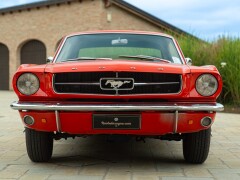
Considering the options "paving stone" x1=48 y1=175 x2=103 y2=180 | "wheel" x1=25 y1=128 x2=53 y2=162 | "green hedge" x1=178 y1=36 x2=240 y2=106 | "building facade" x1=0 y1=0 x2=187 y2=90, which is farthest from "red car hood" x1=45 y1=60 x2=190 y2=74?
"building facade" x1=0 y1=0 x2=187 y2=90

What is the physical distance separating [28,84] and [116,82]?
83 centimetres

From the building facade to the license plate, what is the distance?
1636cm

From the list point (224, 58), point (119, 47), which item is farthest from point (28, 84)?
point (224, 58)

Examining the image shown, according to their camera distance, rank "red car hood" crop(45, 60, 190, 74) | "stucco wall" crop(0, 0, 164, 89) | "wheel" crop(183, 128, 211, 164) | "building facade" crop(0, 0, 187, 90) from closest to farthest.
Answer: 1. "red car hood" crop(45, 60, 190, 74)
2. "wheel" crop(183, 128, 211, 164)
3. "stucco wall" crop(0, 0, 164, 89)
4. "building facade" crop(0, 0, 187, 90)

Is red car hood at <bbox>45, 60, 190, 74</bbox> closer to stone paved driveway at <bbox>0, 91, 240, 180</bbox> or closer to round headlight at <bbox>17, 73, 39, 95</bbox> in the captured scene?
round headlight at <bbox>17, 73, 39, 95</bbox>

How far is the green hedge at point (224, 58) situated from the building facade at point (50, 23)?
6.58m

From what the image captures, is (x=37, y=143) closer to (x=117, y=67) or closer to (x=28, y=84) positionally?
(x=28, y=84)

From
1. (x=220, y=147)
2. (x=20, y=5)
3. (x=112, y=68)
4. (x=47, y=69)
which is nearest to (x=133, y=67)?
(x=112, y=68)

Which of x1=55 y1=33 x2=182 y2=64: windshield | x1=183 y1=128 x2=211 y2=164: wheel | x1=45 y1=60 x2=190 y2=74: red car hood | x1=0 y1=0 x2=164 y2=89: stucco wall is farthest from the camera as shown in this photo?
x1=0 y1=0 x2=164 y2=89: stucco wall

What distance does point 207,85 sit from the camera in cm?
373

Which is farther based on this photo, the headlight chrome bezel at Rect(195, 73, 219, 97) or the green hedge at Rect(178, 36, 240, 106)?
the green hedge at Rect(178, 36, 240, 106)

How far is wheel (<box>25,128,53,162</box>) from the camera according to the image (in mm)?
4043

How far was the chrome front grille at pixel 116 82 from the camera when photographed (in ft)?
12.1

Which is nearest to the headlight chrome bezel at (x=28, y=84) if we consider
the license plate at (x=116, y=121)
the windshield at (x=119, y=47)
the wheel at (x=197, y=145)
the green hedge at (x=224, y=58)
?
the license plate at (x=116, y=121)
